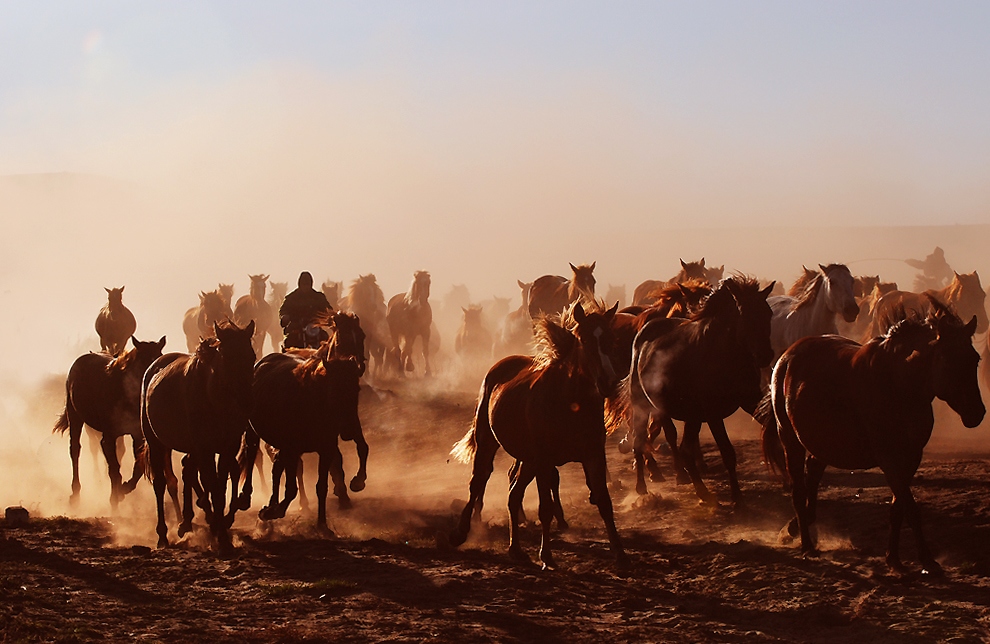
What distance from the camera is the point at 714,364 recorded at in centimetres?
1204

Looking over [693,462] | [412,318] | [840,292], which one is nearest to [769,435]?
[693,462]

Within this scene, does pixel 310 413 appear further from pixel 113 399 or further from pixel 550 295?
pixel 550 295

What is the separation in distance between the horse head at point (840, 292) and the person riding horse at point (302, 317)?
671cm

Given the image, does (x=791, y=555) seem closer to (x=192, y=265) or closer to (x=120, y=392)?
(x=120, y=392)

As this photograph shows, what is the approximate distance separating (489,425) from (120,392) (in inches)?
242

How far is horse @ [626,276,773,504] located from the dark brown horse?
3057mm

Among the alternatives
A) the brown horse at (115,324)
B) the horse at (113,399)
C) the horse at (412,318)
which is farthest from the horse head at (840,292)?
the horse at (412,318)

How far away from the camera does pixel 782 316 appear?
15117 millimetres

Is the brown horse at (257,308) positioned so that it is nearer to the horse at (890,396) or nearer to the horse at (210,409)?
the horse at (210,409)

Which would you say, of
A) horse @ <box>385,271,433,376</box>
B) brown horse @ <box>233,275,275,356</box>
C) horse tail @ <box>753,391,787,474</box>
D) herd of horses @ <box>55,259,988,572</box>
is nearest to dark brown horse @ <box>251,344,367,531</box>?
herd of horses @ <box>55,259,988,572</box>

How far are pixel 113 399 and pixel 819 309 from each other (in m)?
9.04

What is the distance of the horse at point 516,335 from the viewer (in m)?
29.6

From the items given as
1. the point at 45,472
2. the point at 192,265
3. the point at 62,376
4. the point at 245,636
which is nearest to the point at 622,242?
the point at 192,265

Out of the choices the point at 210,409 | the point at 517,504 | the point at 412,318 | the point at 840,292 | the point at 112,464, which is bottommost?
the point at 112,464
